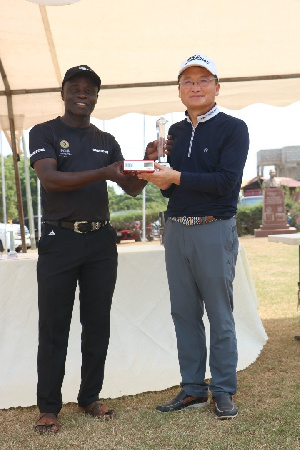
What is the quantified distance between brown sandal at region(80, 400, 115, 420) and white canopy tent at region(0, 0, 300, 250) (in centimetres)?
222

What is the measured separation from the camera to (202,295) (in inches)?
106

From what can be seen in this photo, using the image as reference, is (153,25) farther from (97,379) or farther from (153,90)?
(97,379)

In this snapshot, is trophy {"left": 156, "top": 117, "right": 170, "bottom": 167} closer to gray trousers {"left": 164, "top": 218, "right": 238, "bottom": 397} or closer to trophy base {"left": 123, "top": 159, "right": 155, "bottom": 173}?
trophy base {"left": 123, "top": 159, "right": 155, "bottom": 173}

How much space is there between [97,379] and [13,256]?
3.59 ft

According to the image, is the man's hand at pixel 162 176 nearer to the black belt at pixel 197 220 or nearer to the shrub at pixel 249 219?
the black belt at pixel 197 220

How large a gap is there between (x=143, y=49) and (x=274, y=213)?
2017 cm

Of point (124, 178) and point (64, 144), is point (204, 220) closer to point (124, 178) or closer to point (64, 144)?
point (124, 178)

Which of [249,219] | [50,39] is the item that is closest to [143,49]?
[50,39]

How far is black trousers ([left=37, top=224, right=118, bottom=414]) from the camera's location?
2.44 meters

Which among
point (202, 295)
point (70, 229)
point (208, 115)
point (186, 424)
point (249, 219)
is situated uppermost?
point (208, 115)

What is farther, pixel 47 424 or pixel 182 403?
pixel 182 403

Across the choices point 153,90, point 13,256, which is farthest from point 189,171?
point 153,90

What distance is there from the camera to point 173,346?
11.2ft

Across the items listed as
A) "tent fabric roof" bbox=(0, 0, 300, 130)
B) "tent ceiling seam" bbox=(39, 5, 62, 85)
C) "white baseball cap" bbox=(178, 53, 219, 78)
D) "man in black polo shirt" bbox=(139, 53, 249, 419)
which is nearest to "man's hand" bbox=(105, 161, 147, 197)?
"man in black polo shirt" bbox=(139, 53, 249, 419)
